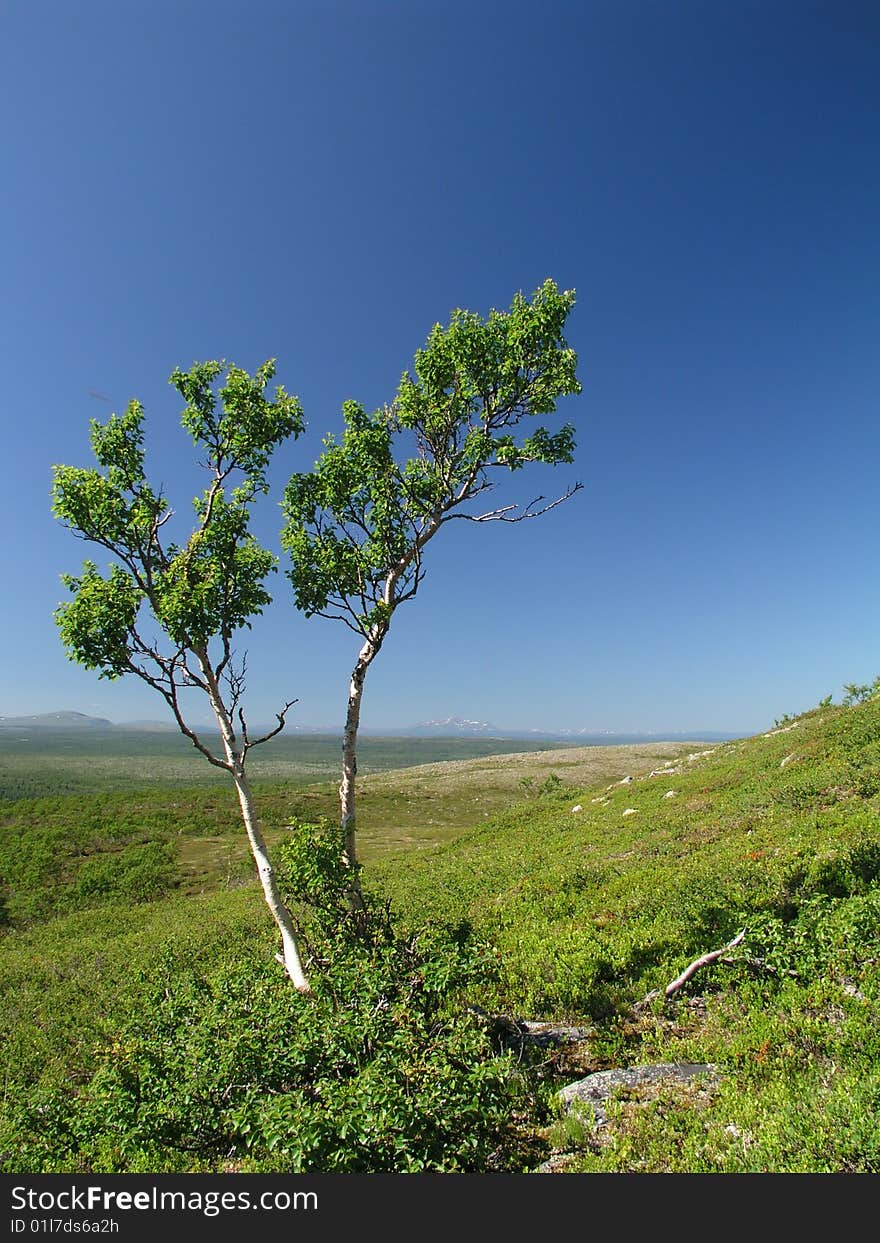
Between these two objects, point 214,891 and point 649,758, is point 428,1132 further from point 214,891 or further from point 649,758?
point 649,758

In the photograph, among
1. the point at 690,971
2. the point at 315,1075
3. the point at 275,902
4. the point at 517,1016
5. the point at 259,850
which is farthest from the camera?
the point at 259,850

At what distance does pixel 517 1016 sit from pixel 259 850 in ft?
21.2

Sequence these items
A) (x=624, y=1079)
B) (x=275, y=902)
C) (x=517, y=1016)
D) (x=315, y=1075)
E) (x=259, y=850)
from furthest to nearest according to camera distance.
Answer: (x=259, y=850) → (x=517, y=1016) → (x=275, y=902) → (x=624, y=1079) → (x=315, y=1075)

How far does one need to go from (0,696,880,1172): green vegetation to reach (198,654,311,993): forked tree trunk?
16.5 inches

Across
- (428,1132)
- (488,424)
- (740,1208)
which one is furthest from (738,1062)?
(488,424)

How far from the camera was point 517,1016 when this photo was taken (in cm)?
1074

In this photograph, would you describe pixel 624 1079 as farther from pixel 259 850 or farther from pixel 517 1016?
pixel 259 850

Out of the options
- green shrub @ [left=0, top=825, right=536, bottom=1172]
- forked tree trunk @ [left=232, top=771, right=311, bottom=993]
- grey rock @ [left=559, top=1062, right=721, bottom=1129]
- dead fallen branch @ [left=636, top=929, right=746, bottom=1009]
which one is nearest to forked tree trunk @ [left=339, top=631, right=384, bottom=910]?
green shrub @ [left=0, top=825, right=536, bottom=1172]

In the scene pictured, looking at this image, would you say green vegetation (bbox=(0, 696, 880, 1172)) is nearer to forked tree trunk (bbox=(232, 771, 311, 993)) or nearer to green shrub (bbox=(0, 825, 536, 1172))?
green shrub (bbox=(0, 825, 536, 1172))

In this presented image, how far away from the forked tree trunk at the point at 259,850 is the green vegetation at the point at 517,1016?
16.5 inches

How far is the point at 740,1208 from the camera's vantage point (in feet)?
16.8

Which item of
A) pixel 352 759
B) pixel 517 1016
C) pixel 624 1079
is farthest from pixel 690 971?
pixel 352 759

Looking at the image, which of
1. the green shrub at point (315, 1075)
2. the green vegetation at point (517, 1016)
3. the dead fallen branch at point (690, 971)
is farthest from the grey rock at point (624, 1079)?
the dead fallen branch at point (690, 971)

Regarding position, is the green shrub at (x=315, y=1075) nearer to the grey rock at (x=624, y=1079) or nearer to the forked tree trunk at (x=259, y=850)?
the forked tree trunk at (x=259, y=850)
